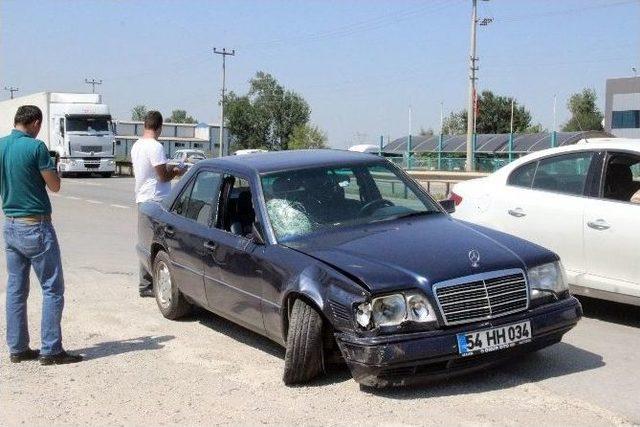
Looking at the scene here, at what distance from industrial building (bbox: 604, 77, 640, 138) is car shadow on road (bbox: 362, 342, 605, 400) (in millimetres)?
59708

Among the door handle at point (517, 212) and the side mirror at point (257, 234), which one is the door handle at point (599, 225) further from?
the side mirror at point (257, 234)

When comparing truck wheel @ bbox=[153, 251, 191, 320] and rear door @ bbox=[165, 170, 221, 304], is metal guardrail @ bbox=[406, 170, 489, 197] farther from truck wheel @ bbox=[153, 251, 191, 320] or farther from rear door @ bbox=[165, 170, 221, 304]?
rear door @ bbox=[165, 170, 221, 304]

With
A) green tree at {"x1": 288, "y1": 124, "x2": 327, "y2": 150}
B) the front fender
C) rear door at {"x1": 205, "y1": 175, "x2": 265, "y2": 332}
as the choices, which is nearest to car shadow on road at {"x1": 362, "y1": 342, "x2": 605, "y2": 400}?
the front fender

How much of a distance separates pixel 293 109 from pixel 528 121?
1339 inches

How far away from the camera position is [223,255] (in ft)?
19.9

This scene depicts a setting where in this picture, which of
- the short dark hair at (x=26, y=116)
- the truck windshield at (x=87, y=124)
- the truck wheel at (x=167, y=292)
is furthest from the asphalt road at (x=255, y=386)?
the truck windshield at (x=87, y=124)

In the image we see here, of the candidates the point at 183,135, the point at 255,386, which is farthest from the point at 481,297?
the point at 183,135

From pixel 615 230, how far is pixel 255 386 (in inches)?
130

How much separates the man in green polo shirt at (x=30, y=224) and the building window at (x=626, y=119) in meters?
62.6

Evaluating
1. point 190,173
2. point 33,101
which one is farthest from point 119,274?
point 33,101

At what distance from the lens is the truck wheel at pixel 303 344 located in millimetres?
4984

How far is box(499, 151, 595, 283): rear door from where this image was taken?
6.94 meters

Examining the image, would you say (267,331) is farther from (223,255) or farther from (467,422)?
(467,422)

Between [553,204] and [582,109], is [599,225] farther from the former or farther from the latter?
[582,109]
